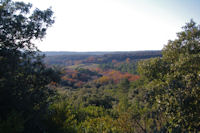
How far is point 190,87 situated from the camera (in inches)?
233

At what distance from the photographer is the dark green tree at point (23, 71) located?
5.79m

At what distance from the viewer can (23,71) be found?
22.0 feet

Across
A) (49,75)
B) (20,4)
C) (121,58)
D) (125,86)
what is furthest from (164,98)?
(121,58)

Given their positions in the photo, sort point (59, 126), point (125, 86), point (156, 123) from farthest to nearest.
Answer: point (125, 86), point (156, 123), point (59, 126)

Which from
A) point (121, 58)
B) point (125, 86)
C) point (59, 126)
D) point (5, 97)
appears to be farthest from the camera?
point (121, 58)

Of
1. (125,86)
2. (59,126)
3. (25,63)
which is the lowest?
(125,86)

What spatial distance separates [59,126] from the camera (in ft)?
22.7

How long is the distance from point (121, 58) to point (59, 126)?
374ft

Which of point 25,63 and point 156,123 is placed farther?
point 156,123

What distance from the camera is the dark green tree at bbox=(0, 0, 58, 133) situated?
19.0 ft

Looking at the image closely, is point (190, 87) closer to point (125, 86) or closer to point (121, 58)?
Result: point (125, 86)

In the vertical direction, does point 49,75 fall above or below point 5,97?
above

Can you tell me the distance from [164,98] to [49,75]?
502 centimetres

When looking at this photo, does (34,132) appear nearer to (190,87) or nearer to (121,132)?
(121,132)
